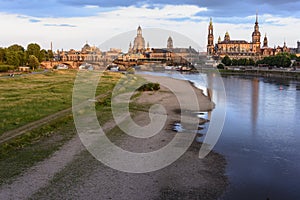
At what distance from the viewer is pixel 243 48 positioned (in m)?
155

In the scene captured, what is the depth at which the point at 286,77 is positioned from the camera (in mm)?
65250

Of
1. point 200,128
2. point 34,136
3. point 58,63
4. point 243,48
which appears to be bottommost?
point 200,128

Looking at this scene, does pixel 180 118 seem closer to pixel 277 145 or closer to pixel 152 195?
pixel 277 145

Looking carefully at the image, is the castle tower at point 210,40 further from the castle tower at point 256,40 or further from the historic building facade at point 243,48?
the castle tower at point 256,40

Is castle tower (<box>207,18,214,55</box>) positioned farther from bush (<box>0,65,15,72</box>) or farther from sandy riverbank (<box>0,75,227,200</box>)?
sandy riverbank (<box>0,75,227,200</box>)

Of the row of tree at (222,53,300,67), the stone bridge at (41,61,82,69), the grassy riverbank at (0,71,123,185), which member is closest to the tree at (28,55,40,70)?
the stone bridge at (41,61,82,69)

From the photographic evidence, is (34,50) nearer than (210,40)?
Yes

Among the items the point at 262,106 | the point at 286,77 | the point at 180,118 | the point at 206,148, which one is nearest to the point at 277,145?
the point at 206,148

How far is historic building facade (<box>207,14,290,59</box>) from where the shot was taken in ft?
479

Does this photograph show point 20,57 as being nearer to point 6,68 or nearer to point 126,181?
point 6,68

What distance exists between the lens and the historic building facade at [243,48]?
146 meters

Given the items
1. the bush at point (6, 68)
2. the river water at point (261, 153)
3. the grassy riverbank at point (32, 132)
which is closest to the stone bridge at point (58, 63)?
the bush at point (6, 68)

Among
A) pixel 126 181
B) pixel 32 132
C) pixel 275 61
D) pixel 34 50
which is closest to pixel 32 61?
pixel 34 50

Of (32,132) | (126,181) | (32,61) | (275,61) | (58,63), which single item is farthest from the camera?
(58,63)
